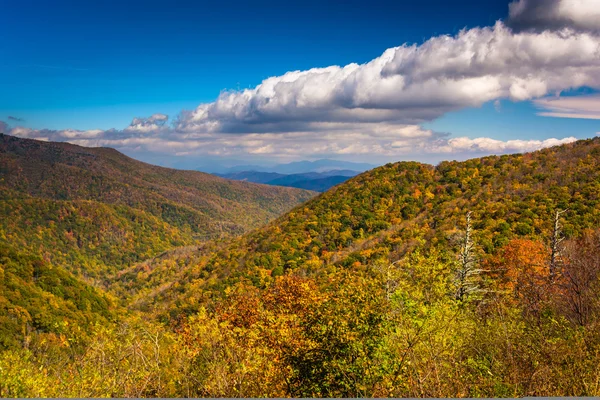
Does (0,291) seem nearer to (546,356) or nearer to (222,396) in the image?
(222,396)

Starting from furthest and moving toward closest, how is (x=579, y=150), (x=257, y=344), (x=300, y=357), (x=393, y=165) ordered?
(x=393, y=165)
(x=579, y=150)
(x=257, y=344)
(x=300, y=357)

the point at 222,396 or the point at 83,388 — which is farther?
the point at 83,388

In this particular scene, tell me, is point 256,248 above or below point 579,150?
below

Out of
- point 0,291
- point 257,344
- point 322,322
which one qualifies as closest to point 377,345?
point 322,322

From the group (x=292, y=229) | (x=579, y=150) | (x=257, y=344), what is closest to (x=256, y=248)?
(x=292, y=229)

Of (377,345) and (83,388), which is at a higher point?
(377,345)

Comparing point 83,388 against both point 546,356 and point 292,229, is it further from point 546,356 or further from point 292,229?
point 292,229

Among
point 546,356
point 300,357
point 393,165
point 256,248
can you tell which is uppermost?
point 393,165

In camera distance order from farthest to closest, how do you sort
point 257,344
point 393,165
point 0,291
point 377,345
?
1. point 393,165
2. point 0,291
3. point 257,344
4. point 377,345

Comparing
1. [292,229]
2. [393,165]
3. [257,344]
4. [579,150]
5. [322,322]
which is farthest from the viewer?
[393,165]
